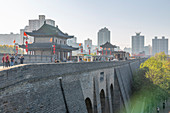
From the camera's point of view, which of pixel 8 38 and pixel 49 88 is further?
pixel 8 38

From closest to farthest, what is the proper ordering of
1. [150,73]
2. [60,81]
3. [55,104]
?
1. [55,104]
2. [60,81]
3. [150,73]

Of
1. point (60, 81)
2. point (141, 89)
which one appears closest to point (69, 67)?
point (60, 81)

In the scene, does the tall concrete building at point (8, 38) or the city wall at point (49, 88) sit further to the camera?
the tall concrete building at point (8, 38)

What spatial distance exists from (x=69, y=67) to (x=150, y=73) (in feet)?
85.9

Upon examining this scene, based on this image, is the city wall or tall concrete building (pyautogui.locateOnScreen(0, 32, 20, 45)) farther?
tall concrete building (pyautogui.locateOnScreen(0, 32, 20, 45))

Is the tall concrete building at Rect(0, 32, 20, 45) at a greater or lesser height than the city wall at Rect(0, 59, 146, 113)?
greater

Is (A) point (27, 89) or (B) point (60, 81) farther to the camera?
(B) point (60, 81)

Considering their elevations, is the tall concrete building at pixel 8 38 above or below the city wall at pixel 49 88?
above

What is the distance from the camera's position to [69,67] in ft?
43.4

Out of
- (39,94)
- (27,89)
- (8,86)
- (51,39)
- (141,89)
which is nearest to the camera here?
(8,86)

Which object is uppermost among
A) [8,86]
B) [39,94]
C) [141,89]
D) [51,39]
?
[51,39]

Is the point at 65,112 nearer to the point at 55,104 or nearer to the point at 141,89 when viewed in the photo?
the point at 55,104

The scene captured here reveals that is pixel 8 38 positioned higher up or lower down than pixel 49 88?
higher up

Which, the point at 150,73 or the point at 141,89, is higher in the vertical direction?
the point at 150,73
